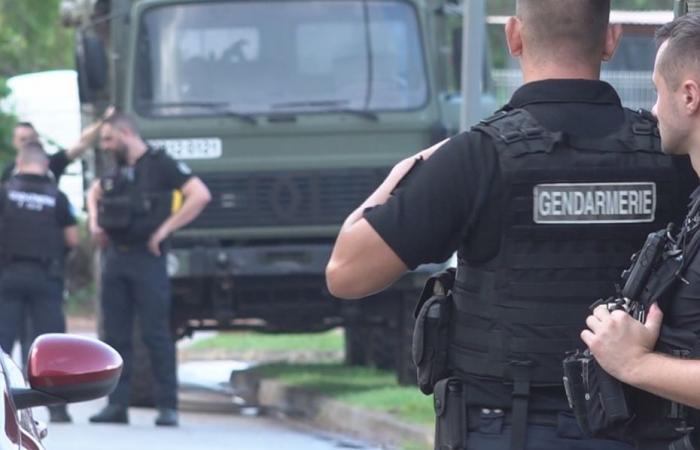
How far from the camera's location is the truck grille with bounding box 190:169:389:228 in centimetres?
1263

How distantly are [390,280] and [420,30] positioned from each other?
9215 millimetres

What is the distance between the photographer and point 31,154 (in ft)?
38.9

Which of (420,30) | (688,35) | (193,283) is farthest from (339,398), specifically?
(688,35)

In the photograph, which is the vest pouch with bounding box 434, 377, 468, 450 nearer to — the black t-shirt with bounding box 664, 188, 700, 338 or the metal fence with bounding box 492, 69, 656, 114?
the black t-shirt with bounding box 664, 188, 700, 338

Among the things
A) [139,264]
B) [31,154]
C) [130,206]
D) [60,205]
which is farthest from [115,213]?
[31,154]

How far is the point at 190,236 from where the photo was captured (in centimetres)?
1253

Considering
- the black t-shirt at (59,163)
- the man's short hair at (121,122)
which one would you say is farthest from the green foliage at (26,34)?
the man's short hair at (121,122)

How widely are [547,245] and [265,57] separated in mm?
9080

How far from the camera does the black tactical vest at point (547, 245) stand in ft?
12.0

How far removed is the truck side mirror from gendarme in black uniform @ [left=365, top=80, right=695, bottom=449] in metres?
9.08

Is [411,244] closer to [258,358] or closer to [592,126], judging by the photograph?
[592,126]

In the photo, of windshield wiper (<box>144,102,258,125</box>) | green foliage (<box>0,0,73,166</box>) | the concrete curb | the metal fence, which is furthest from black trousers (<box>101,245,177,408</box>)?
green foliage (<box>0,0,73,166</box>)

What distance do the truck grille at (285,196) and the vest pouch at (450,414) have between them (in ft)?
29.2

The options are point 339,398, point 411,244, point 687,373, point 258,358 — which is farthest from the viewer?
point 258,358
